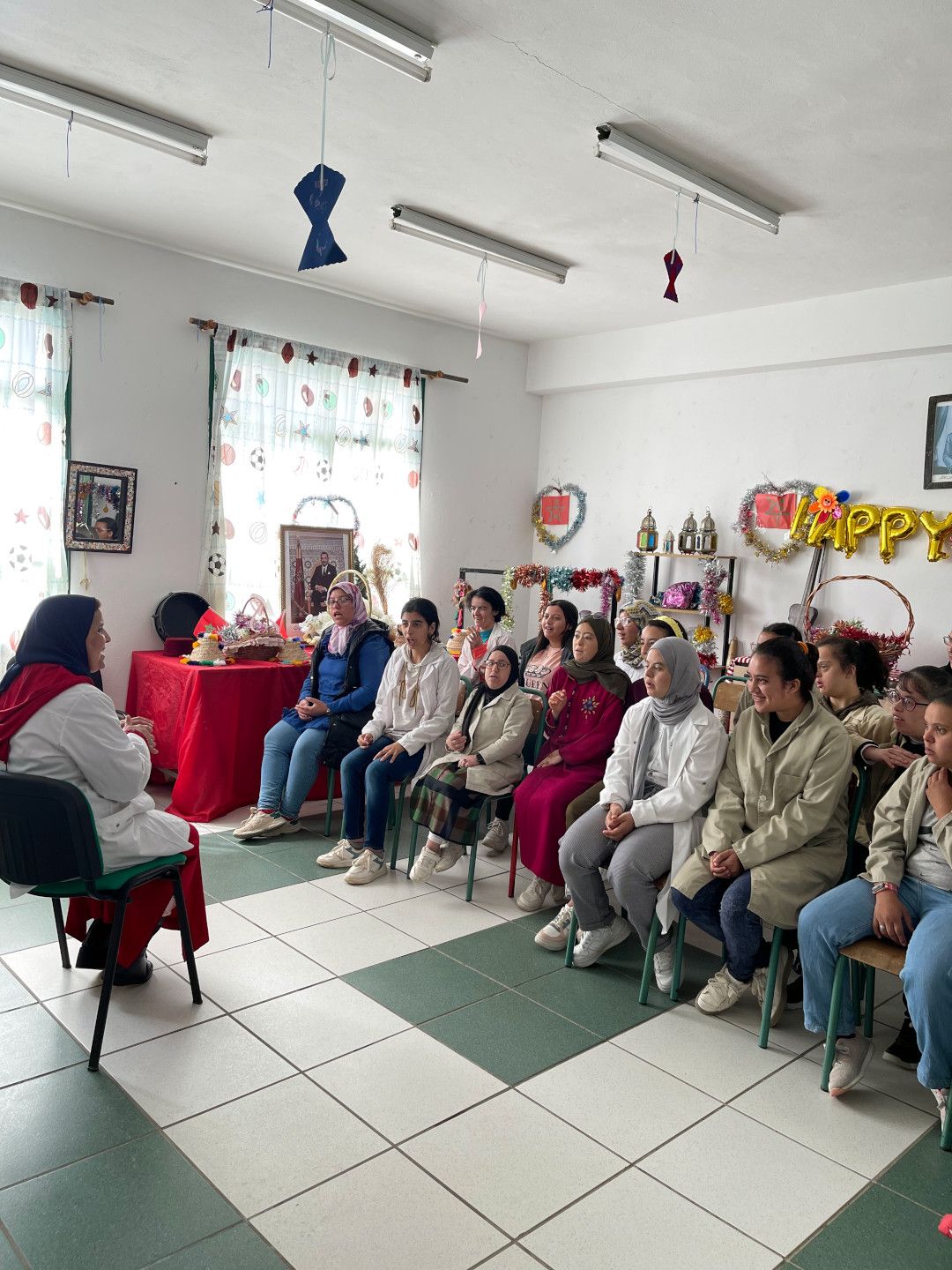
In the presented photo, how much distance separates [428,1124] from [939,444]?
458 cm

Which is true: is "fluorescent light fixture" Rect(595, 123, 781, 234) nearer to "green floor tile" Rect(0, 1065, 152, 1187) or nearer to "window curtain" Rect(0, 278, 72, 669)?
"window curtain" Rect(0, 278, 72, 669)

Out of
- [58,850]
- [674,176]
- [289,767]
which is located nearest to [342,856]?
[289,767]

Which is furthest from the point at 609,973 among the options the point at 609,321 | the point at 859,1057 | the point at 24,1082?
the point at 609,321

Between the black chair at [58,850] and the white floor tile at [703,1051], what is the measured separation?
1.47 m

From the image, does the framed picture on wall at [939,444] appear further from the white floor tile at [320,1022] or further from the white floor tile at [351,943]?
the white floor tile at [320,1022]

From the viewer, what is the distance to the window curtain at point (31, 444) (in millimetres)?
4688

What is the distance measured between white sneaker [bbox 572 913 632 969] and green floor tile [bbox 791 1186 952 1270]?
1208mm

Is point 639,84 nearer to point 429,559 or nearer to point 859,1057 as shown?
point 859,1057

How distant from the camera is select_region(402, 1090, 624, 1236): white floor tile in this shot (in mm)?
2037

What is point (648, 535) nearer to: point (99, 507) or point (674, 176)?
point (674, 176)

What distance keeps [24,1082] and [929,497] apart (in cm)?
509

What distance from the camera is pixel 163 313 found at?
5.24 meters

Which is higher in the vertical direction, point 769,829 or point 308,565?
point 308,565

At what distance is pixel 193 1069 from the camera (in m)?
2.48
